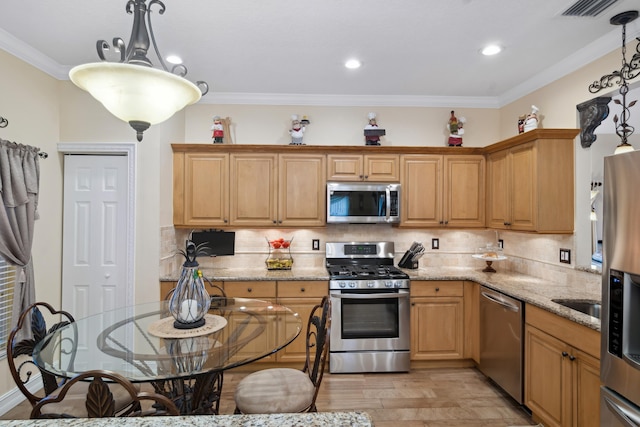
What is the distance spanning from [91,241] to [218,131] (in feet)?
5.31

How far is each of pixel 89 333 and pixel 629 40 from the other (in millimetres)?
4067

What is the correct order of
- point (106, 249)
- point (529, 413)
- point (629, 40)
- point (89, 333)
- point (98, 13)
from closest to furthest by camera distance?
1. point (89, 333)
2. point (98, 13)
3. point (629, 40)
4. point (529, 413)
5. point (106, 249)

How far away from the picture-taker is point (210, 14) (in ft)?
7.47

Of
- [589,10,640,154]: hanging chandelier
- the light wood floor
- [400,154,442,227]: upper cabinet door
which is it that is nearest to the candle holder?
the light wood floor

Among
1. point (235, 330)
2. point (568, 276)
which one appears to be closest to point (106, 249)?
point (235, 330)

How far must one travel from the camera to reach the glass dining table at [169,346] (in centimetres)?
159

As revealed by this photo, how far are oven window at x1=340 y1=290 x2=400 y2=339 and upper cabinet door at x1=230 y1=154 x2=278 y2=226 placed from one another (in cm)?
117

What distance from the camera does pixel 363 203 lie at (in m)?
3.69

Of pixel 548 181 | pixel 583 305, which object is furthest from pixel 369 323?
pixel 548 181

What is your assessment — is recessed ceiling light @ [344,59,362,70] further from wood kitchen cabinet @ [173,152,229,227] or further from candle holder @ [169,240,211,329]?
candle holder @ [169,240,211,329]

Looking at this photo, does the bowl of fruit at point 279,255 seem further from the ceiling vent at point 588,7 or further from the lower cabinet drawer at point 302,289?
the ceiling vent at point 588,7

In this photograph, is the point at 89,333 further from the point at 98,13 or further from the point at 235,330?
the point at 98,13

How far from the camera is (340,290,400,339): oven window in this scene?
3350 mm

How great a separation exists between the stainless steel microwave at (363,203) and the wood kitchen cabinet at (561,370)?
1.58m
